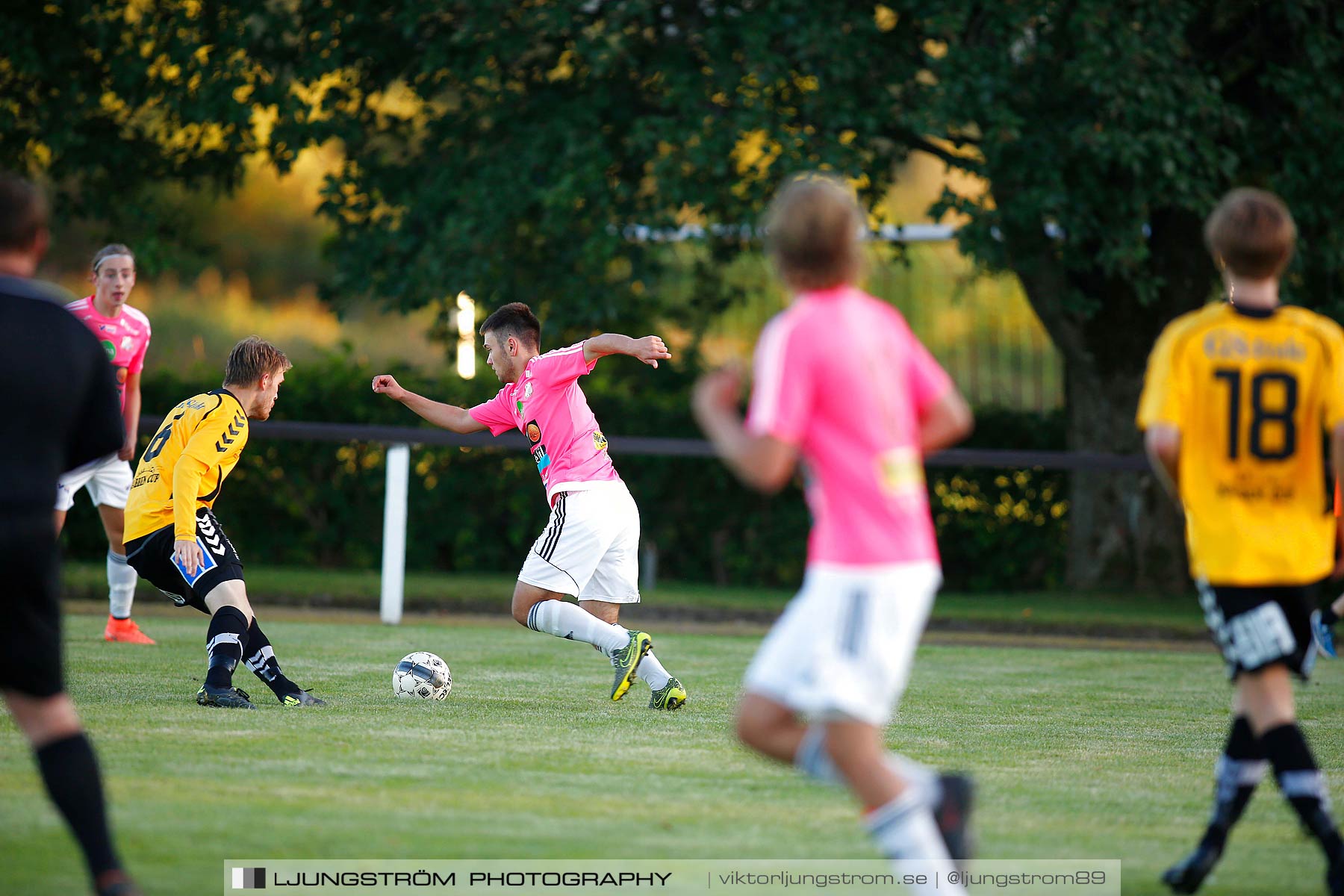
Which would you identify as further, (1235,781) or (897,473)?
(1235,781)

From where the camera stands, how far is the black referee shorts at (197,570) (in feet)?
22.8

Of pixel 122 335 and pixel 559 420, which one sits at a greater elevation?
pixel 122 335

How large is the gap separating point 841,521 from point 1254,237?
1.60 metres

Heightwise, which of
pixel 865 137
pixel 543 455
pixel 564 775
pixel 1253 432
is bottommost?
pixel 564 775

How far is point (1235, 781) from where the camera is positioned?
4.30m

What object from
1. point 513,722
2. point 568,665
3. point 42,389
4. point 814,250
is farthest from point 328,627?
point 814,250

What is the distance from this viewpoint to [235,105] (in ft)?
47.9

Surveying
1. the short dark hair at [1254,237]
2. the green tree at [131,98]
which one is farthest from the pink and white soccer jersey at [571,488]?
the green tree at [131,98]

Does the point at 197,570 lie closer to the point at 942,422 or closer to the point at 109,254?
the point at 109,254

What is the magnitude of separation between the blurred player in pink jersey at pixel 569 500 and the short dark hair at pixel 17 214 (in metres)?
3.42

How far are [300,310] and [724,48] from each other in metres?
15.0

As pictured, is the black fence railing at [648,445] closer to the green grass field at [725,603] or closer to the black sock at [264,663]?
the green grass field at [725,603]

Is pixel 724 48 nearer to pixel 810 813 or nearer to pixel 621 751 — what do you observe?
pixel 621 751

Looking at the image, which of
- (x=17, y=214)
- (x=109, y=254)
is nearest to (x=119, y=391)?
(x=109, y=254)
